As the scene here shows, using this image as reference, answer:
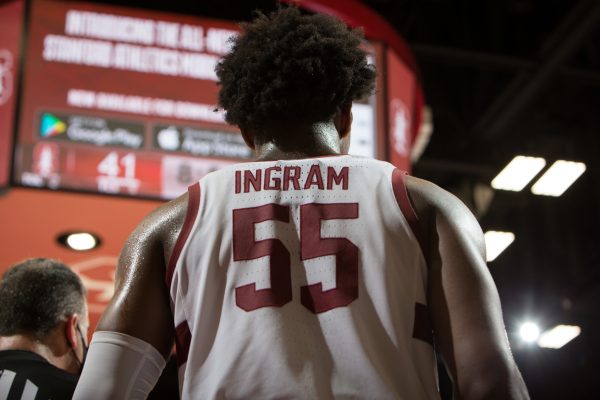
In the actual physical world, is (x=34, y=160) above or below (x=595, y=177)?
below

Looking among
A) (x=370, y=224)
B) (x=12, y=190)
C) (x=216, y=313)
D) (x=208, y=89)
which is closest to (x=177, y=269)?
(x=216, y=313)

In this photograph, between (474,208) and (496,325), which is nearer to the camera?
(496,325)

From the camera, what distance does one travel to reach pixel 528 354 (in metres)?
10.4

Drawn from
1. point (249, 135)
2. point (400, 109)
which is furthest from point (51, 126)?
point (249, 135)

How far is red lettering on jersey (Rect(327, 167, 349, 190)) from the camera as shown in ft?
6.12

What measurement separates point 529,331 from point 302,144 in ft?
28.4

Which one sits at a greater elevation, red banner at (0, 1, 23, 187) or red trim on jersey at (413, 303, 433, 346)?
red banner at (0, 1, 23, 187)

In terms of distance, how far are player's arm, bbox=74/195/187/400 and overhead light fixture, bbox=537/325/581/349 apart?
29.2 feet

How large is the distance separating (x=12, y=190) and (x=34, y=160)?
6.9 inches

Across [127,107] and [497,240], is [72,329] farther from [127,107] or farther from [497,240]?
[497,240]

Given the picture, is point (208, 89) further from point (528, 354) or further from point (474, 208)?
point (528, 354)

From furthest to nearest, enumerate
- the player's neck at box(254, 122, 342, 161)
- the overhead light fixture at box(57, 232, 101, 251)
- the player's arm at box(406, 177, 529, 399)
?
1. the overhead light fixture at box(57, 232, 101, 251)
2. the player's neck at box(254, 122, 342, 161)
3. the player's arm at box(406, 177, 529, 399)

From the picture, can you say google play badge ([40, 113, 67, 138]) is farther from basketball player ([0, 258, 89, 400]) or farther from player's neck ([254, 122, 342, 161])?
player's neck ([254, 122, 342, 161])

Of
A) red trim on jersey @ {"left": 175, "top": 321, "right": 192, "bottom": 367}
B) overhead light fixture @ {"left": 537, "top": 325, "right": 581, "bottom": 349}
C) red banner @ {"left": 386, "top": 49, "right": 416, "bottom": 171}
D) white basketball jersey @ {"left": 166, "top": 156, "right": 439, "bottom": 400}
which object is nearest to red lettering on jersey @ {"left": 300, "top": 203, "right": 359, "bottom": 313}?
white basketball jersey @ {"left": 166, "top": 156, "right": 439, "bottom": 400}
